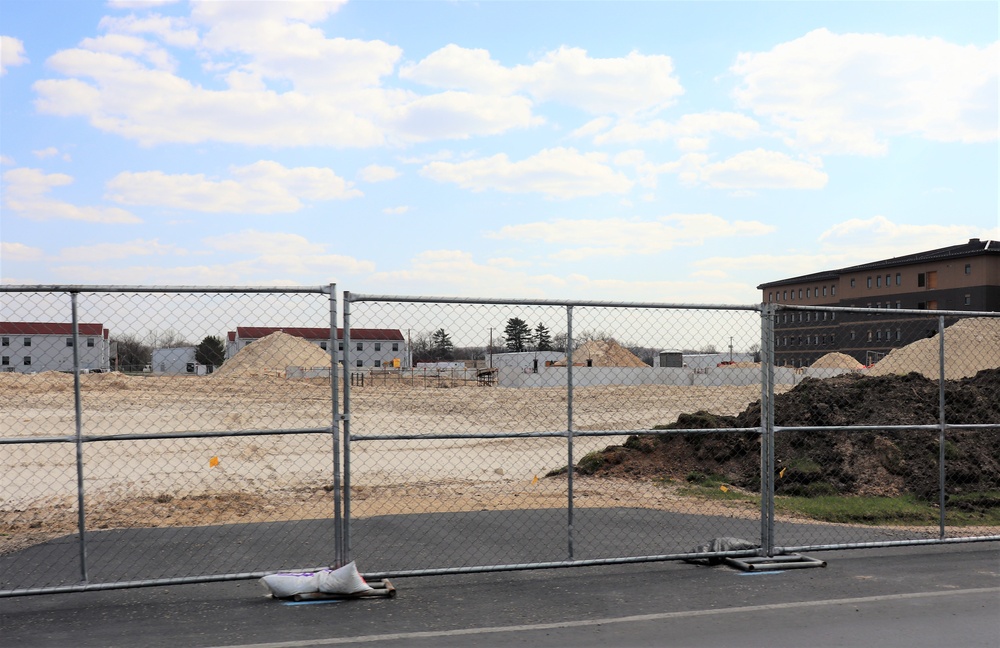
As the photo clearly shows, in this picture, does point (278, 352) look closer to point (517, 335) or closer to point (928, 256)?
point (517, 335)

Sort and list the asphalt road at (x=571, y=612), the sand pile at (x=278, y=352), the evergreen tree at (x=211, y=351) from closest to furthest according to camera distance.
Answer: the asphalt road at (x=571, y=612) < the evergreen tree at (x=211, y=351) < the sand pile at (x=278, y=352)

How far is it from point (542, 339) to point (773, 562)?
3566 mm

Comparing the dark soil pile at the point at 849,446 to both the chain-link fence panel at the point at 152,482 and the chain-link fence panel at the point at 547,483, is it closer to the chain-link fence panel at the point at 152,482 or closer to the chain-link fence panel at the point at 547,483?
the chain-link fence panel at the point at 547,483

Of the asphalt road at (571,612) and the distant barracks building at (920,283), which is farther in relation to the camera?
the distant barracks building at (920,283)

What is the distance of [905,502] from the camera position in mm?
13148

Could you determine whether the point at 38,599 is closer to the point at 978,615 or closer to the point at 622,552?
the point at 622,552

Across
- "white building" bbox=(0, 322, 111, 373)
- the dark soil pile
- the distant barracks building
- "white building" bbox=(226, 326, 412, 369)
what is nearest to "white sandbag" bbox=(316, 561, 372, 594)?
"white building" bbox=(226, 326, 412, 369)

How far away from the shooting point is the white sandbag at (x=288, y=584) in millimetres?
6738

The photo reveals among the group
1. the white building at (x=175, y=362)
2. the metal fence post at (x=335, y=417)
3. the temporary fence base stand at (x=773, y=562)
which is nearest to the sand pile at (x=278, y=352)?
the white building at (x=175, y=362)

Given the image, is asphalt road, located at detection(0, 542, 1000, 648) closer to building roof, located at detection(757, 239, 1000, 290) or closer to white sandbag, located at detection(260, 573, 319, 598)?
white sandbag, located at detection(260, 573, 319, 598)

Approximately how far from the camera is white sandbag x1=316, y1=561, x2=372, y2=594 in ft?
22.1

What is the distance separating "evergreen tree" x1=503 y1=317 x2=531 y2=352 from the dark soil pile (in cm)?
530

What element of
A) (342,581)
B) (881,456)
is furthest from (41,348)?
(881,456)

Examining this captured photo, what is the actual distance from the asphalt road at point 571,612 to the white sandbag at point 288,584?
118 mm
